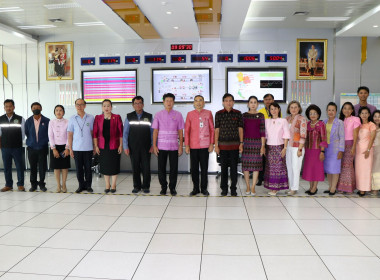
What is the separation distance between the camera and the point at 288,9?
5.72 meters

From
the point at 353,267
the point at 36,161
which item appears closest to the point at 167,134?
the point at 36,161

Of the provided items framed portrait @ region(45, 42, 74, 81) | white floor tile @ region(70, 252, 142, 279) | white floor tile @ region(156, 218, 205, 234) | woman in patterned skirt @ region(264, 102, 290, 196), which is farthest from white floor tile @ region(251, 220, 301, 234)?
framed portrait @ region(45, 42, 74, 81)

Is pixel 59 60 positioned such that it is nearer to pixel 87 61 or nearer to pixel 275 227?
pixel 87 61

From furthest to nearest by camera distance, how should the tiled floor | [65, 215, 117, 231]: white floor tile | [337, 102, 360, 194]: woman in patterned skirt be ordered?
1. [337, 102, 360, 194]: woman in patterned skirt
2. [65, 215, 117, 231]: white floor tile
3. the tiled floor

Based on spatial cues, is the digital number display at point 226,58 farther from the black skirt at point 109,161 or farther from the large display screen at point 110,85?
the black skirt at point 109,161

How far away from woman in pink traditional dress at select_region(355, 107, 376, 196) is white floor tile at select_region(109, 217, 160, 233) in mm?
3258

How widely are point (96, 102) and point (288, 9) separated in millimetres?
4506

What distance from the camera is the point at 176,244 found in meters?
3.11

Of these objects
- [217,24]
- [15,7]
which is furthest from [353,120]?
[15,7]

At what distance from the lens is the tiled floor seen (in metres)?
2.57

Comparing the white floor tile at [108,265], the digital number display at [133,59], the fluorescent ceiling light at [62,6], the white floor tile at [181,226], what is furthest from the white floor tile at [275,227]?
the digital number display at [133,59]

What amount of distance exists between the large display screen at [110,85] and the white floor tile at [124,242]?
452 cm

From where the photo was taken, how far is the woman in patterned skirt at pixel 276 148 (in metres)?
4.92

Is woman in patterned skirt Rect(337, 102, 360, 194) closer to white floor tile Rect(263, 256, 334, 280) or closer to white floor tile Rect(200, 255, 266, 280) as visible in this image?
white floor tile Rect(263, 256, 334, 280)
